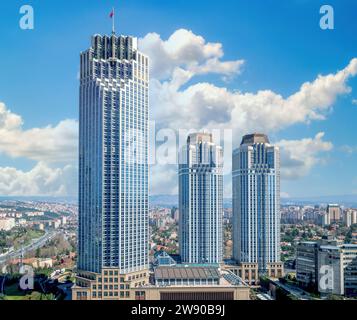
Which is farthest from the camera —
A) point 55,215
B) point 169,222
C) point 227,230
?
point 227,230

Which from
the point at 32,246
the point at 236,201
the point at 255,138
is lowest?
the point at 32,246

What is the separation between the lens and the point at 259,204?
9023mm

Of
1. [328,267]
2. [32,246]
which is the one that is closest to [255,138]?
[328,267]

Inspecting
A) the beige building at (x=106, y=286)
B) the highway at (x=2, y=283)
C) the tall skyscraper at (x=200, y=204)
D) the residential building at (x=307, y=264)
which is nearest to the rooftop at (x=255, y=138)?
the tall skyscraper at (x=200, y=204)

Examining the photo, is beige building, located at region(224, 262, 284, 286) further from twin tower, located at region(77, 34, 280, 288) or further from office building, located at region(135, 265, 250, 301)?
twin tower, located at region(77, 34, 280, 288)

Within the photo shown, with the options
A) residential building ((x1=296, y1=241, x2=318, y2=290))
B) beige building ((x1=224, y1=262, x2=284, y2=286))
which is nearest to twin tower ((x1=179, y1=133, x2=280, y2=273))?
beige building ((x1=224, y1=262, x2=284, y2=286))

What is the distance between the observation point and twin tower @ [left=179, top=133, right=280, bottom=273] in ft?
29.4

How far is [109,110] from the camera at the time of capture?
20.4ft

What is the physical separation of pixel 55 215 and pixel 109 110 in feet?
7.57

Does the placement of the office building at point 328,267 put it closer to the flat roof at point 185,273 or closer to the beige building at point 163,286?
the beige building at point 163,286

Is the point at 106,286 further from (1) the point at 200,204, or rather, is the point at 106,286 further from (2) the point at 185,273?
(1) the point at 200,204

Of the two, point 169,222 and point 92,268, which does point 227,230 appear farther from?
point 92,268

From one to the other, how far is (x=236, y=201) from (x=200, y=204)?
958mm
